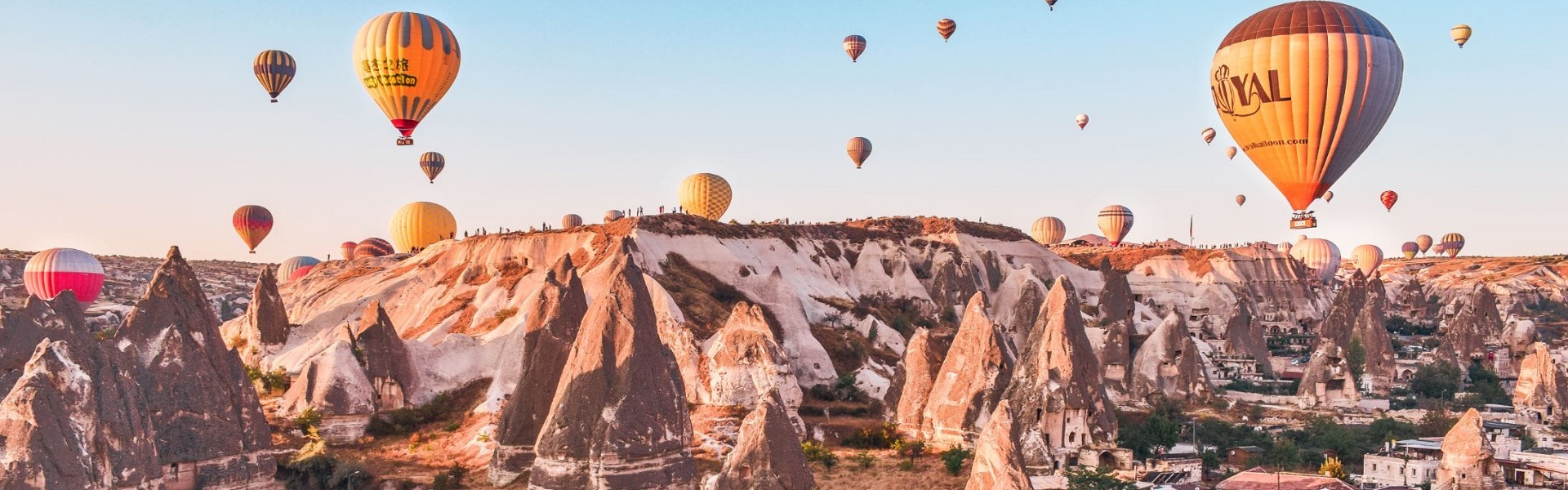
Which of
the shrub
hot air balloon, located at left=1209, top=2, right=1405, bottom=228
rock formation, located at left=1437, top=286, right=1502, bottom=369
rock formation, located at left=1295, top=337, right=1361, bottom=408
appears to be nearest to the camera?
the shrub

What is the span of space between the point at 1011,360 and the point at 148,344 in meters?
19.6

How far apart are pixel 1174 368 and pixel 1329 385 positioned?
224 inches

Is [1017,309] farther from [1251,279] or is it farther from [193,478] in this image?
[1251,279]

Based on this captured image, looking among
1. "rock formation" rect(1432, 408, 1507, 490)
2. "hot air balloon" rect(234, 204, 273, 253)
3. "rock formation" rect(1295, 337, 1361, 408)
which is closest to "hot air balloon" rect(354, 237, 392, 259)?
"hot air balloon" rect(234, 204, 273, 253)

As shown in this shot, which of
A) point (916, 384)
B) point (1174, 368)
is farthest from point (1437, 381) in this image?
point (916, 384)

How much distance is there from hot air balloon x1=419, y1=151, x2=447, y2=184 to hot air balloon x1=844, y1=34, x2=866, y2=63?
2151 cm

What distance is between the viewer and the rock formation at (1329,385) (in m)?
48.8

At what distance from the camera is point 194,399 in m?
27.8

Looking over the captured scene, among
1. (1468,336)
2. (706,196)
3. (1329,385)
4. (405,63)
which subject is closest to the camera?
(405,63)

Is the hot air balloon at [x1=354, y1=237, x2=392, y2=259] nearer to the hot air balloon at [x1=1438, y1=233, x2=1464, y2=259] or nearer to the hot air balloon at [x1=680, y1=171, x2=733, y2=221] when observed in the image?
the hot air balloon at [x1=680, y1=171, x2=733, y2=221]

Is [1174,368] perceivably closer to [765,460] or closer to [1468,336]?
[1468,336]

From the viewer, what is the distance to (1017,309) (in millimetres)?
53531

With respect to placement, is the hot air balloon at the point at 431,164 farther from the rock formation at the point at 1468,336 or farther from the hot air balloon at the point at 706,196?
the rock formation at the point at 1468,336

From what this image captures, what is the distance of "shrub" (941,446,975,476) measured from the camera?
31672 mm
